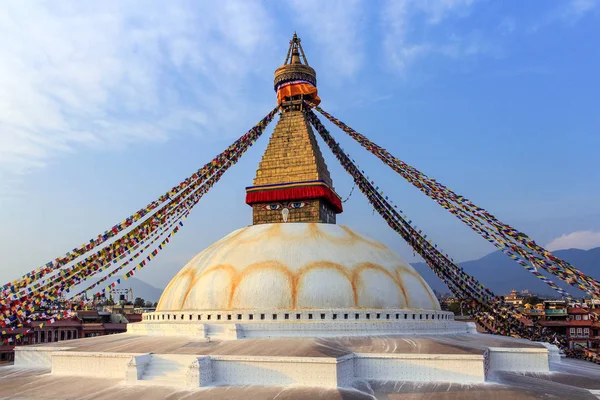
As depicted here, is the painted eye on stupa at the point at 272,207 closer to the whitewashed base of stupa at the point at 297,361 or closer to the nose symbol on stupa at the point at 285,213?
the nose symbol on stupa at the point at 285,213

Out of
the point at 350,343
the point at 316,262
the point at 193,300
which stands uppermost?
the point at 316,262

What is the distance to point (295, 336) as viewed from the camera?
10.9 metres

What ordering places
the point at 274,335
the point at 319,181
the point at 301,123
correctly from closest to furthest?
1. the point at 274,335
2. the point at 319,181
3. the point at 301,123

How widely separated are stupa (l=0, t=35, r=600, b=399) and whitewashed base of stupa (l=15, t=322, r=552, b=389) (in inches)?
1.0

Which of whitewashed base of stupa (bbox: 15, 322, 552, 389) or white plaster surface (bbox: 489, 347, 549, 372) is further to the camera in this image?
white plaster surface (bbox: 489, 347, 549, 372)

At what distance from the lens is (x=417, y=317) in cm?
1202

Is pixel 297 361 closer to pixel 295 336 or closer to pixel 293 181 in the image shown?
pixel 295 336

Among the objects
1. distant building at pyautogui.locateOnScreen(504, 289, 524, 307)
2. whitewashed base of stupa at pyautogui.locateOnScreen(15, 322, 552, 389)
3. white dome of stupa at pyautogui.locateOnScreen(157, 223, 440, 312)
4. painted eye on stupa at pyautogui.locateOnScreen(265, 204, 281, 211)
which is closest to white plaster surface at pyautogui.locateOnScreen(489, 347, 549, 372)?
whitewashed base of stupa at pyautogui.locateOnScreen(15, 322, 552, 389)

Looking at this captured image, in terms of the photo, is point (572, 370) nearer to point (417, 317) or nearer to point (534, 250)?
point (534, 250)

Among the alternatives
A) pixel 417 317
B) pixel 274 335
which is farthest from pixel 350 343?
pixel 417 317

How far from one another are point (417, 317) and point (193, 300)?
18.0ft

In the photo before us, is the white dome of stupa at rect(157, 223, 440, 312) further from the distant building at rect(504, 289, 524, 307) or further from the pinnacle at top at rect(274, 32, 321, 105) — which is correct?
the distant building at rect(504, 289, 524, 307)

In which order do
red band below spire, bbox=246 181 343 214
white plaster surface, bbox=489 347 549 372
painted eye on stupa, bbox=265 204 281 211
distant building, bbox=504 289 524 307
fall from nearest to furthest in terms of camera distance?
1. white plaster surface, bbox=489 347 549 372
2. red band below spire, bbox=246 181 343 214
3. painted eye on stupa, bbox=265 204 281 211
4. distant building, bbox=504 289 524 307

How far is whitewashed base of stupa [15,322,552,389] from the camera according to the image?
8.78 m
